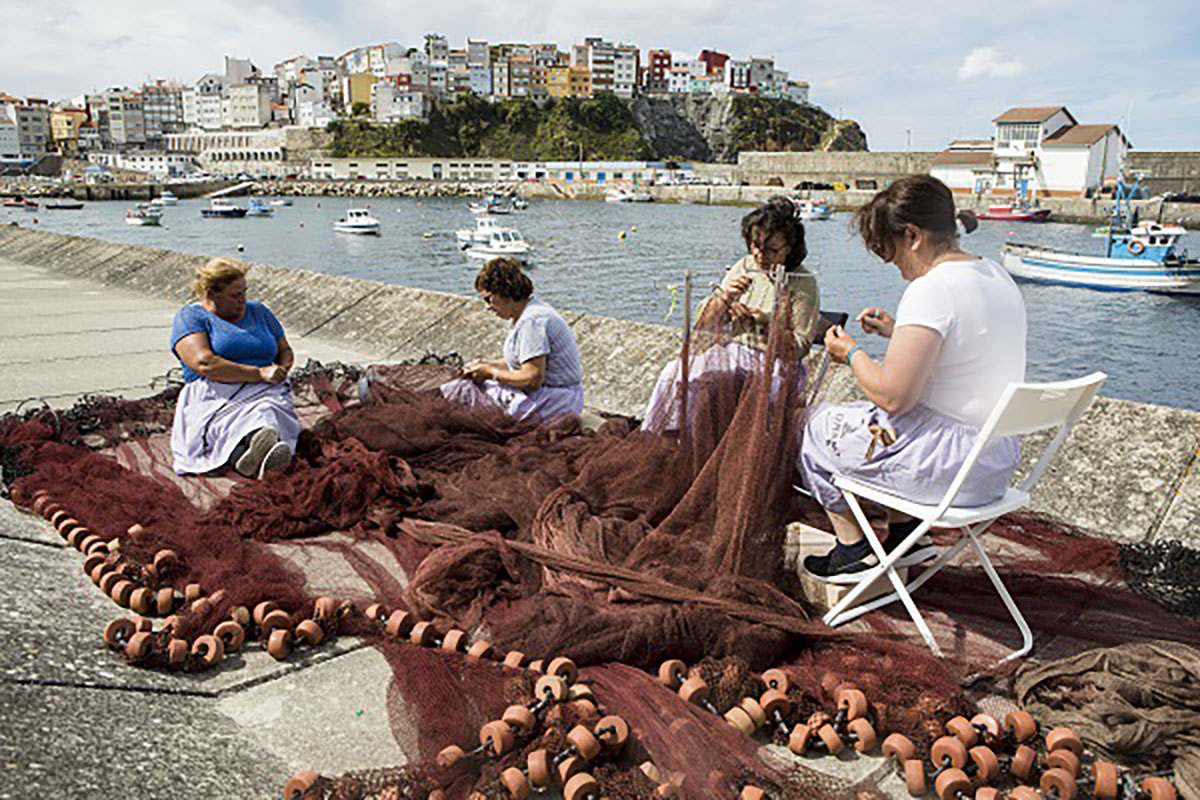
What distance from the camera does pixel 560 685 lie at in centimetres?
242

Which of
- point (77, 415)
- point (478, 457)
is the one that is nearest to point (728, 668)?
point (478, 457)

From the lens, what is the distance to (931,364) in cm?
280

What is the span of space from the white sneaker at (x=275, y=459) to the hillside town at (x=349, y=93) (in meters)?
160

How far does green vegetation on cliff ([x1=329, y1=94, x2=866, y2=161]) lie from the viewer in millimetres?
147250

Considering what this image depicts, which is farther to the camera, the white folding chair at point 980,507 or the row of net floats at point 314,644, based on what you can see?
the white folding chair at point 980,507

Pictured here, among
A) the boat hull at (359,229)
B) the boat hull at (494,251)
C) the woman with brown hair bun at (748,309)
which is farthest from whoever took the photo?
the boat hull at (359,229)

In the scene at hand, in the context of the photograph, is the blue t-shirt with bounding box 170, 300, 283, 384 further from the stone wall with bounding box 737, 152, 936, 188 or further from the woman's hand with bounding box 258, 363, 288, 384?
the stone wall with bounding box 737, 152, 936, 188

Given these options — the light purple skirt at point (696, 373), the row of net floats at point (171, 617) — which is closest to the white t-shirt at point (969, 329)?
the light purple skirt at point (696, 373)

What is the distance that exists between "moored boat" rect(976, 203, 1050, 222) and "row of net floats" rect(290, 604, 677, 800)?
81.2 meters

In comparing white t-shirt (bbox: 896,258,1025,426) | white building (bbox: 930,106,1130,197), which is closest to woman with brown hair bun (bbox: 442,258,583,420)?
white t-shirt (bbox: 896,258,1025,426)

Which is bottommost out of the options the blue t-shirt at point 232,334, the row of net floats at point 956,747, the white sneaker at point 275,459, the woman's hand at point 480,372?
the row of net floats at point 956,747

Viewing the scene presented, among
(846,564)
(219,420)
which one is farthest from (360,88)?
(846,564)

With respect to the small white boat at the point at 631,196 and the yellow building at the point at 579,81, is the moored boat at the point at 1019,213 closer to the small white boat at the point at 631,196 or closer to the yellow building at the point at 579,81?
the small white boat at the point at 631,196

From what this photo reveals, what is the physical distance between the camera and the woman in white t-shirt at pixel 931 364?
2.80 m
